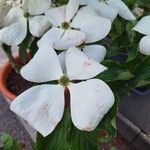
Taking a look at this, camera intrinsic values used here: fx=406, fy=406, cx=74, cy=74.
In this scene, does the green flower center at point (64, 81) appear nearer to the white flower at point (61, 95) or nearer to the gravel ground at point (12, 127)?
the white flower at point (61, 95)

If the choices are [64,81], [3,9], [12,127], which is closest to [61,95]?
[64,81]

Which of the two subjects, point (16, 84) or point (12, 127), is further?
point (12, 127)

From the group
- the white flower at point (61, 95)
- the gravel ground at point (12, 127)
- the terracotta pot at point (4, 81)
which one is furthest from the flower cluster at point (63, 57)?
the gravel ground at point (12, 127)

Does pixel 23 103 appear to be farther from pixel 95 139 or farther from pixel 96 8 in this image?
pixel 96 8

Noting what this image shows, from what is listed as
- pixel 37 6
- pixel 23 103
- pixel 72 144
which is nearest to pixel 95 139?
pixel 72 144

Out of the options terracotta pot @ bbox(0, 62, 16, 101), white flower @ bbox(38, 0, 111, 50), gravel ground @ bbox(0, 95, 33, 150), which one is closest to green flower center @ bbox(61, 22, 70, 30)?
white flower @ bbox(38, 0, 111, 50)

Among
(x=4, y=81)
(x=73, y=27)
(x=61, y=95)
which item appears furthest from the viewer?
(x=4, y=81)

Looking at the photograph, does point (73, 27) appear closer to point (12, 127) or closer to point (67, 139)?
point (67, 139)
